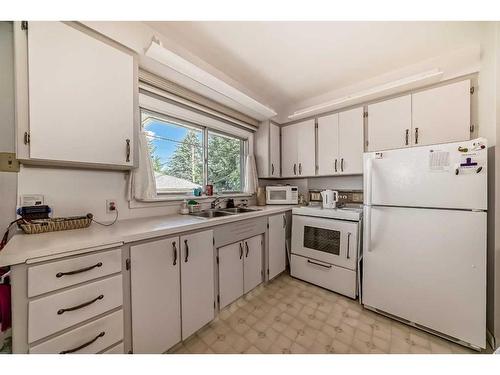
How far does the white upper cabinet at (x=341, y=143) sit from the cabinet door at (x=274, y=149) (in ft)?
2.19

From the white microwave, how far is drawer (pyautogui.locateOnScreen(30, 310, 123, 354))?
2.14 meters

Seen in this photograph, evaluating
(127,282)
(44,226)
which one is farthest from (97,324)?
(44,226)

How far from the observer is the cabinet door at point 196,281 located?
1.36 m

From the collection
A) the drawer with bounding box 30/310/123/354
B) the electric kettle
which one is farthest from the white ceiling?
the drawer with bounding box 30/310/123/354

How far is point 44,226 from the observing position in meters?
1.08

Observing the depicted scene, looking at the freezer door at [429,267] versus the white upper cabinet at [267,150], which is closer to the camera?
the freezer door at [429,267]

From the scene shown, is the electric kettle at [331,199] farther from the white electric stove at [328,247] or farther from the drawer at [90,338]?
the drawer at [90,338]

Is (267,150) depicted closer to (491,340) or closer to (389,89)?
(389,89)

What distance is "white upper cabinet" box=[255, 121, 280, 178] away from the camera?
9.39 feet

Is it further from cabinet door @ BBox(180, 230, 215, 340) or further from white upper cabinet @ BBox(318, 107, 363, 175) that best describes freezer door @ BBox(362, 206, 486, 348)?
cabinet door @ BBox(180, 230, 215, 340)

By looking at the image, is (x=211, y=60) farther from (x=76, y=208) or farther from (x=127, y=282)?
(x=127, y=282)

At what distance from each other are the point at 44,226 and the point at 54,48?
1060 millimetres

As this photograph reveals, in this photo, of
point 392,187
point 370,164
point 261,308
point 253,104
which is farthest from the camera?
point 253,104

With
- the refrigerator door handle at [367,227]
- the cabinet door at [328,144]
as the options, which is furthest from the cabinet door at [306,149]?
the refrigerator door handle at [367,227]
